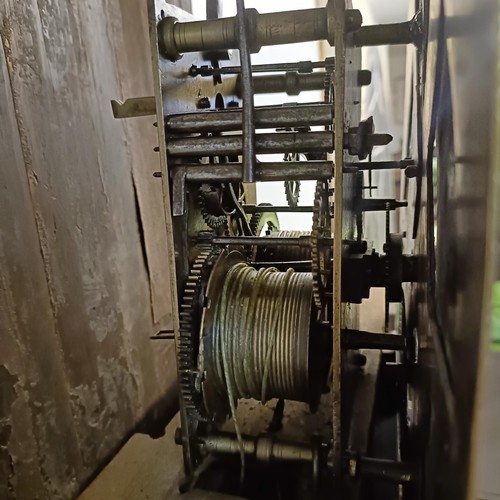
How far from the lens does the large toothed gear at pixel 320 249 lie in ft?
3.13

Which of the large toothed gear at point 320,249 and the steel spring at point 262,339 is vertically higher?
the large toothed gear at point 320,249

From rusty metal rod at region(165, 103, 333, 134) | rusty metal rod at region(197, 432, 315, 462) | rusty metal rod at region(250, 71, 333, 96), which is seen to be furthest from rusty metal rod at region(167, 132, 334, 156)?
rusty metal rod at region(197, 432, 315, 462)

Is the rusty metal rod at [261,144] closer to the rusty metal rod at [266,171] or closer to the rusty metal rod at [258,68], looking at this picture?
the rusty metal rod at [266,171]

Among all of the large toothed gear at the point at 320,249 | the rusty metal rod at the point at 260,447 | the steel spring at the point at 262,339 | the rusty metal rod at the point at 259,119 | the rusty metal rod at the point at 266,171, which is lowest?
the rusty metal rod at the point at 260,447

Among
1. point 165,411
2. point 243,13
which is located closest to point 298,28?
point 243,13

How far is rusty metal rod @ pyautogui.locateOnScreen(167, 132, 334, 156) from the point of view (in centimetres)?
94

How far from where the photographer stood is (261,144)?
0.97 metres

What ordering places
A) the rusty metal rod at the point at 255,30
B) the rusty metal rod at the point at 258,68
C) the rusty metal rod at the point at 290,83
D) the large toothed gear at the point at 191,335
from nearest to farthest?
the rusty metal rod at the point at 255,30, the large toothed gear at the point at 191,335, the rusty metal rod at the point at 258,68, the rusty metal rod at the point at 290,83

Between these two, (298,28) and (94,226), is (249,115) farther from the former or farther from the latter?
(94,226)

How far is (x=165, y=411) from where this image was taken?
170cm

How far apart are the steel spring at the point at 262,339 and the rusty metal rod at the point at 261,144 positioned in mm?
287

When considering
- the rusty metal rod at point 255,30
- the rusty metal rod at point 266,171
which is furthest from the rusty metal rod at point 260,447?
the rusty metal rod at point 255,30

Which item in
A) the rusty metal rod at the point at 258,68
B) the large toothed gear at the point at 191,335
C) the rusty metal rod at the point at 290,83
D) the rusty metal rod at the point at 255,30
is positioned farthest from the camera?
the rusty metal rod at the point at 290,83

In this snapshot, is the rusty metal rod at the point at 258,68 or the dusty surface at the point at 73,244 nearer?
the dusty surface at the point at 73,244
